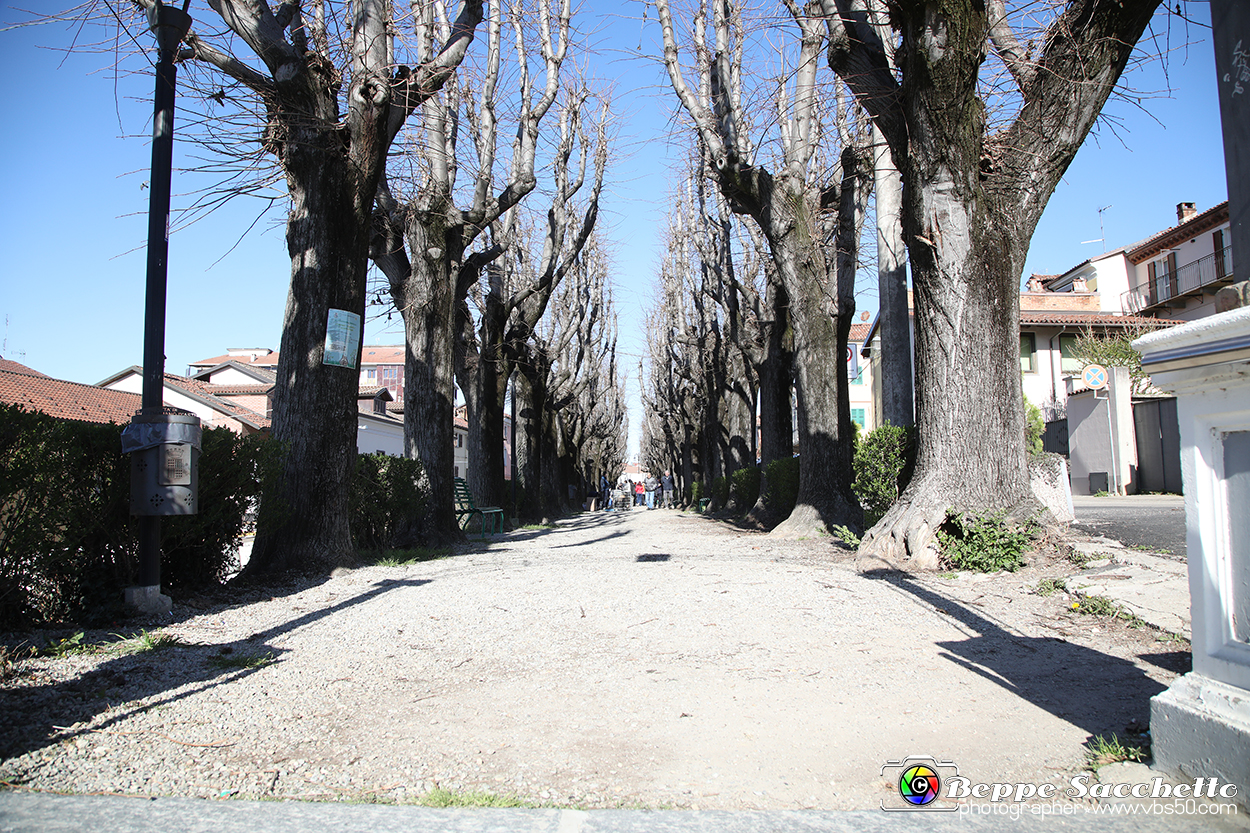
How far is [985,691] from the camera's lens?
3.54 metres

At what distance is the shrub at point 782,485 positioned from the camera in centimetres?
1326

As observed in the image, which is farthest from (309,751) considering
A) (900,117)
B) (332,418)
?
(900,117)

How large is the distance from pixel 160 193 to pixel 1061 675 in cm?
647

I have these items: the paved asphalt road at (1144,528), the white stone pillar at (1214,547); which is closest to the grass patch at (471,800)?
the white stone pillar at (1214,547)

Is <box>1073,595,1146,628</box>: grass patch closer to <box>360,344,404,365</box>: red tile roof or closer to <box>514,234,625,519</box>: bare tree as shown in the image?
<box>514,234,625,519</box>: bare tree

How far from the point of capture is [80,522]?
186 inches

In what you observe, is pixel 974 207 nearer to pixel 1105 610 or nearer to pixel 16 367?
pixel 1105 610

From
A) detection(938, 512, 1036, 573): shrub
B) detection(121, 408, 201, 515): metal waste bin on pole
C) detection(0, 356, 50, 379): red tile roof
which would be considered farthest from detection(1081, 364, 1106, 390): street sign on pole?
detection(0, 356, 50, 379): red tile roof

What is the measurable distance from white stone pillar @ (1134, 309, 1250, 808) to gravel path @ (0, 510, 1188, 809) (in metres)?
0.50

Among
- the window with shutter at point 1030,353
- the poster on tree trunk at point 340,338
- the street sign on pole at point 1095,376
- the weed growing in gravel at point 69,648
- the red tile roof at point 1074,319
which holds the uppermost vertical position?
the red tile roof at point 1074,319

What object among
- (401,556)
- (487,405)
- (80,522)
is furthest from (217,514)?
(487,405)

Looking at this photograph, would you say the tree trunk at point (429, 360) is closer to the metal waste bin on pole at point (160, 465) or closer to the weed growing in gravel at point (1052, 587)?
the metal waste bin on pole at point (160, 465)

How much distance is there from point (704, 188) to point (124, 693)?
1767 cm

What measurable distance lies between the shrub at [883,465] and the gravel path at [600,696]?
3187 millimetres
